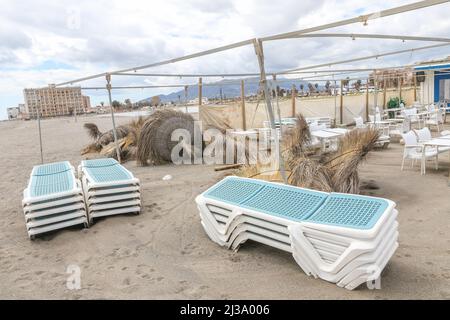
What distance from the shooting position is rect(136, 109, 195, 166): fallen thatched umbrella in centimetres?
823

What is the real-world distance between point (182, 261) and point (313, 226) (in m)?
1.32

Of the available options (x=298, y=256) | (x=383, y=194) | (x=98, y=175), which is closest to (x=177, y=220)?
(x=98, y=175)

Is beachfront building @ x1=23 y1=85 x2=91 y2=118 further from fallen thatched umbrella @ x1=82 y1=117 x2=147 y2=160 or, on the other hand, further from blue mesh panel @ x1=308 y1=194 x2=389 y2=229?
blue mesh panel @ x1=308 y1=194 x2=389 y2=229

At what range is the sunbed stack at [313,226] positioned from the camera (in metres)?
2.50

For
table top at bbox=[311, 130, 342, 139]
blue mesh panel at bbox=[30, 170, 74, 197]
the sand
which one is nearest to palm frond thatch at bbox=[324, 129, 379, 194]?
the sand

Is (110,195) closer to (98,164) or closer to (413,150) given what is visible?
(98,164)

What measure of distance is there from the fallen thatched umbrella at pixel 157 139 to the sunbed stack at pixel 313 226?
4853 millimetres

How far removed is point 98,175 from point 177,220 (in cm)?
137

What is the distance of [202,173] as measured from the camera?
711 cm

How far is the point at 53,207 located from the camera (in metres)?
4.09

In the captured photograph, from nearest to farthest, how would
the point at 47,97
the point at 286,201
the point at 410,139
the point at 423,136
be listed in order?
the point at 286,201, the point at 410,139, the point at 423,136, the point at 47,97

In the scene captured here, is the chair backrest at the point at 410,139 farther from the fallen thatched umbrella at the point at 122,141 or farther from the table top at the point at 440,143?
the fallen thatched umbrella at the point at 122,141

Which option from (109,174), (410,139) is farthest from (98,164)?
(410,139)

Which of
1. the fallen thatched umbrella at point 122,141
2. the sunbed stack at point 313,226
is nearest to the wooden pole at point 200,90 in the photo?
the fallen thatched umbrella at point 122,141
